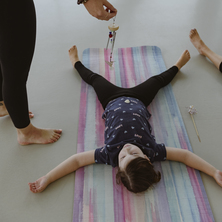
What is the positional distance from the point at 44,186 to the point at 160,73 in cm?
124

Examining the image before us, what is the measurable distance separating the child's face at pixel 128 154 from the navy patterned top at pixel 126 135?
0.04 meters

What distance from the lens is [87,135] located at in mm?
1529

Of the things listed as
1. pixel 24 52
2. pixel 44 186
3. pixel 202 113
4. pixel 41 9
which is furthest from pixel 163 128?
pixel 41 9

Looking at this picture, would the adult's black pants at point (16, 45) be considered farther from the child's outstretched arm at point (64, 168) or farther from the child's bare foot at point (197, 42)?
the child's bare foot at point (197, 42)

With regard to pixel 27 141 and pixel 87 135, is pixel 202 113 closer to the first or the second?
pixel 87 135

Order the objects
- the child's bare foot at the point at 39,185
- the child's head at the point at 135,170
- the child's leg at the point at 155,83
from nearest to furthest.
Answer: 1. the child's head at the point at 135,170
2. the child's bare foot at the point at 39,185
3. the child's leg at the point at 155,83

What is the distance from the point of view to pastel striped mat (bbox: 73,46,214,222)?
121 cm

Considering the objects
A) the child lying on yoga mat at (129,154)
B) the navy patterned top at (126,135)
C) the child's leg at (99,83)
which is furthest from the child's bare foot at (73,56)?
the navy patterned top at (126,135)

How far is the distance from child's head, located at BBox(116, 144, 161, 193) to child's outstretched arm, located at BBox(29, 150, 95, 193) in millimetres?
229

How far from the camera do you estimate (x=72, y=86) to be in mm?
1840

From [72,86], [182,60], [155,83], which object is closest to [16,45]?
[72,86]

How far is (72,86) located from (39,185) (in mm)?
829

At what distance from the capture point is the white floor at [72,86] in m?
1.28

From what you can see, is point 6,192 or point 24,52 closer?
point 24,52
